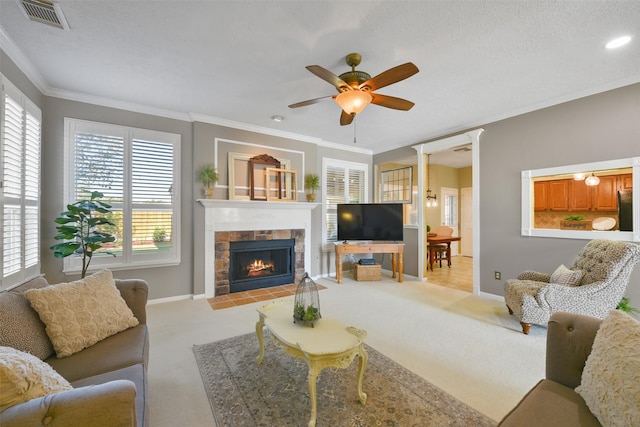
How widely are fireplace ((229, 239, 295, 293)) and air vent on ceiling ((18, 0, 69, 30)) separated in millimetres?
3013

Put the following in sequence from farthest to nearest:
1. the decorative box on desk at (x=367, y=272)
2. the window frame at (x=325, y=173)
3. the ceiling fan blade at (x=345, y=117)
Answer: the window frame at (x=325, y=173), the decorative box on desk at (x=367, y=272), the ceiling fan blade at (x=345, y=117)

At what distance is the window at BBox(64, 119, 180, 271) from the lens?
3.29 meters

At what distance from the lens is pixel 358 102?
7.72ft

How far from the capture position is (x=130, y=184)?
3.56 m

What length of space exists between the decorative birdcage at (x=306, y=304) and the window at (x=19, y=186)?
2.38m

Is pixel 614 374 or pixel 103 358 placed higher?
pixel 614 374

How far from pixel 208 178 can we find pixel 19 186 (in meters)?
1.88

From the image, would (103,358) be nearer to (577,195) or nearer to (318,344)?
(318,344)

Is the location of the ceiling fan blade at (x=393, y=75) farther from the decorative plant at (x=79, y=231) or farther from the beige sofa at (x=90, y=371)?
the decorative plant at (x=79, y=231)

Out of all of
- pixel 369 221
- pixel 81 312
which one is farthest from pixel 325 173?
pixel 81 312

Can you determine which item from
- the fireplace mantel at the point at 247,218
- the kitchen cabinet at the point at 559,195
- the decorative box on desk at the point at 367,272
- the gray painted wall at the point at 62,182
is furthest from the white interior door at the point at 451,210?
the gray painted wall at the point at 62,182

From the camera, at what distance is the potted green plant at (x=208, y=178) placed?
396 cm

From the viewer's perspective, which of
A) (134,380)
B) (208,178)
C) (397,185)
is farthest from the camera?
(397,185)

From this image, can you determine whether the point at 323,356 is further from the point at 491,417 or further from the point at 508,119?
the point at 508,119
